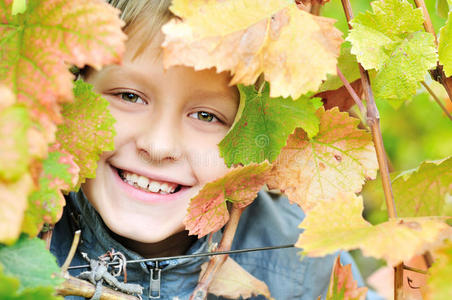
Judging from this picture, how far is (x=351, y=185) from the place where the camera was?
56 centimetres

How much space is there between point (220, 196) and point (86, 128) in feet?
0.54

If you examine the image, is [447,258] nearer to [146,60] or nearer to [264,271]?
[146,60]

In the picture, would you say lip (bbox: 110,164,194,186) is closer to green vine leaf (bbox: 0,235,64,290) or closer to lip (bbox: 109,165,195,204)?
lip (bbox: 109,165,195,204)

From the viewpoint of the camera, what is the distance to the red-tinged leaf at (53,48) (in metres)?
0.37

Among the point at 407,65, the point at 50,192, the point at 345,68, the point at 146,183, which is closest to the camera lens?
the point at 50,192

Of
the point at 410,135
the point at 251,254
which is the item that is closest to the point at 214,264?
the point at 251,254

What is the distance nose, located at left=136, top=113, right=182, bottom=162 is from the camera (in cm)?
66

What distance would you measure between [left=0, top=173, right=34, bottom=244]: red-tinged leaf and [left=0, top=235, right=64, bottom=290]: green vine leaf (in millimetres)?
74

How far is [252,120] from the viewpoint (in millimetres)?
593

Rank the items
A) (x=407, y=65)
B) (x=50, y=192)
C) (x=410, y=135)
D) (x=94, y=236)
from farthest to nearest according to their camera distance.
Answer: (x=410, y=135)
(x=94, y=236)
(x=407, y=65)
(x=50, y=192)

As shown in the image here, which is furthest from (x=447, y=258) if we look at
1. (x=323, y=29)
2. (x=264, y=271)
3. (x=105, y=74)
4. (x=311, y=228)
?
(x=264, y=271)

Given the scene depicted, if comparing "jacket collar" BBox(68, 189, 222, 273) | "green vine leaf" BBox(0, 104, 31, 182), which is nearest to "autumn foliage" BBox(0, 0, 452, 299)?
"green vine leaf" BBox(0, 104, 31, 182)

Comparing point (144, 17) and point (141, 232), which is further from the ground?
point (144, 17)

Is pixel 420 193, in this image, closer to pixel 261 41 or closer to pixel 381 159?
pixel 381 159
